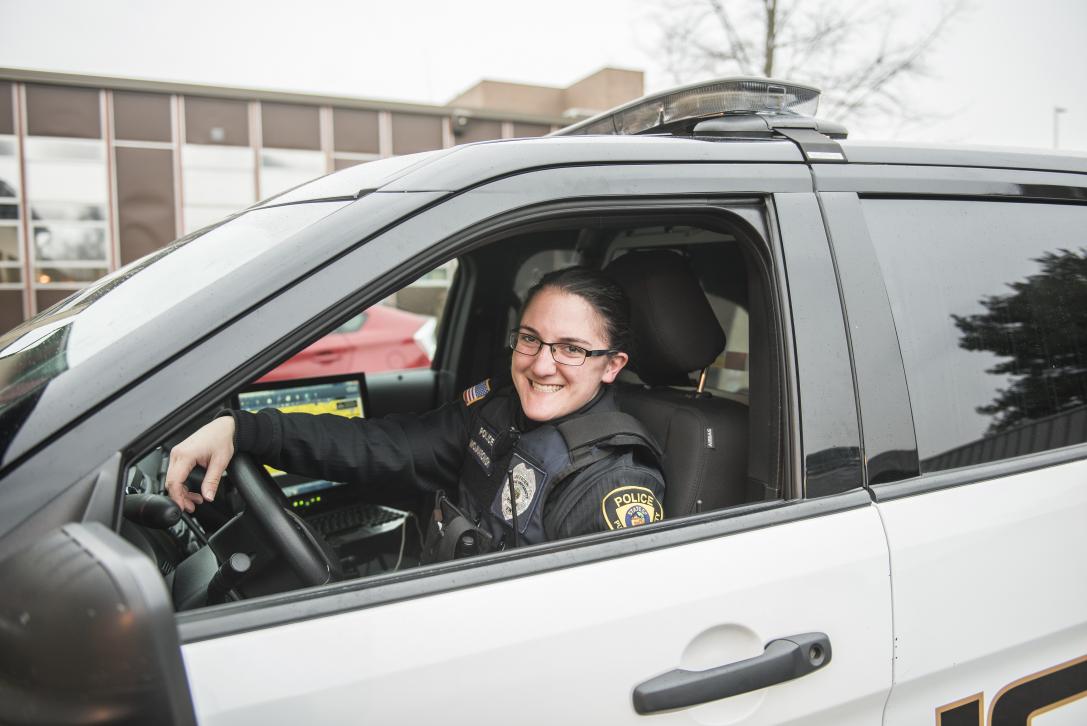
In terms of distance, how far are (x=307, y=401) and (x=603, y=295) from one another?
4.53ft

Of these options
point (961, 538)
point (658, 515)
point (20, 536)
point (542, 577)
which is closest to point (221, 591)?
point (20, 536)

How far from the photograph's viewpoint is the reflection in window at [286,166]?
14.1 m

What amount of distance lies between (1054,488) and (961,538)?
0.28 meters

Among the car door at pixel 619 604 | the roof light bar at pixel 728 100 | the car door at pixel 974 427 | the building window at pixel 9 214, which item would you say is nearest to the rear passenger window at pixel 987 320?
the car door at pixel 974 427

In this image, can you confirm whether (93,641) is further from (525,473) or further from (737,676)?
(525,473)

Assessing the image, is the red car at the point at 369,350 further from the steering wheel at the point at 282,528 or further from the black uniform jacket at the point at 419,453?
the steering wheel at the point at 282,528

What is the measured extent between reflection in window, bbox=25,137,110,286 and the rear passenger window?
14499mm

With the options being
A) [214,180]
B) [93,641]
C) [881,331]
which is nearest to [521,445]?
[881,331]

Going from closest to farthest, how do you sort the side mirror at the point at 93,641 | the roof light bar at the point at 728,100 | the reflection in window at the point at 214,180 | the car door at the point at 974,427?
the side mirror at the point at 93,641 < the car door at the point at 974,427 < the roof light bar at the point at 728,100 < the reflection in window at the point at 214,180

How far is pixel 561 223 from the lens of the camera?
4.45 feet

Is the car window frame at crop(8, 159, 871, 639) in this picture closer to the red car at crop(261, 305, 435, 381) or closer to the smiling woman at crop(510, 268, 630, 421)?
the smiling woman at crop(510, 268, 630, 421)

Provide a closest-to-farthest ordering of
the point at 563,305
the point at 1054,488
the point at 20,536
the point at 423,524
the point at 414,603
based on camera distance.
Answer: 1. the point at 20,536
2. the point at 414,603
3. the point at 1054,488
4. the point at 563,305
5. the point at 423,524

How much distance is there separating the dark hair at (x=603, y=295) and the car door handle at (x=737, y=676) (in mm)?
841

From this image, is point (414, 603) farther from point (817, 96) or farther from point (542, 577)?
point (817, 96)
